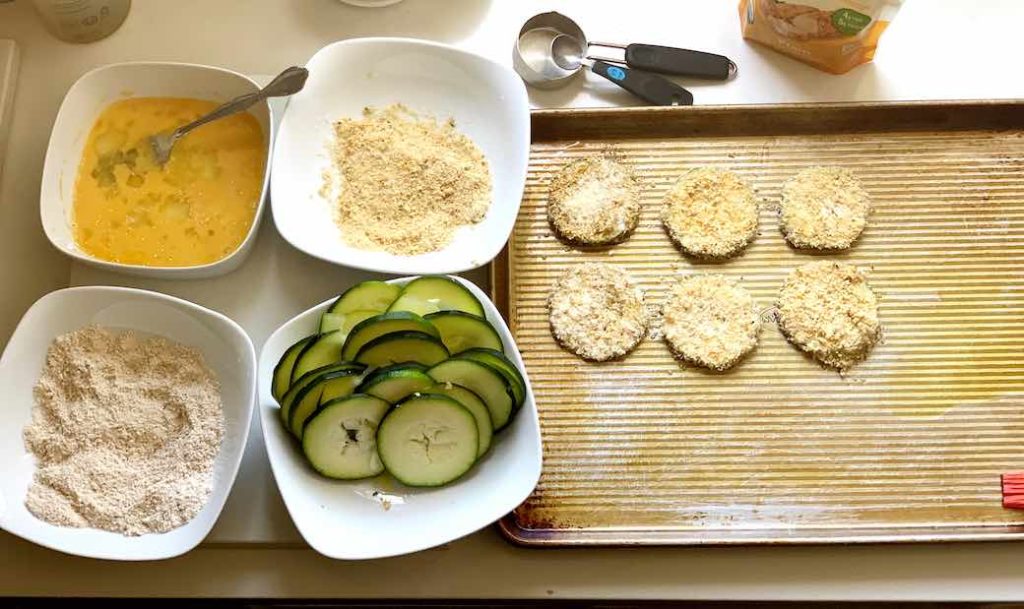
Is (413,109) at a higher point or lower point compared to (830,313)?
higher

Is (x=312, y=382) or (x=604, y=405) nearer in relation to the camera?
(x=312, y=382)

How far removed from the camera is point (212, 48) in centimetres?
145

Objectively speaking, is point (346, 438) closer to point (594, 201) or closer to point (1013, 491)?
point (594, 201)

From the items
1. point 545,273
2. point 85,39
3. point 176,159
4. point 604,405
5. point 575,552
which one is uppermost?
point 85,39

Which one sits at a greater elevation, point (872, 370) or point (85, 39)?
point (85, 39)

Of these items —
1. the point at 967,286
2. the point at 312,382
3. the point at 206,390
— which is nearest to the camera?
the point at 312,382

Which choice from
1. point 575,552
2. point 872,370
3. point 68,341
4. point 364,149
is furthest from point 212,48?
point 872,370

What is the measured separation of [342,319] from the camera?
1108mm

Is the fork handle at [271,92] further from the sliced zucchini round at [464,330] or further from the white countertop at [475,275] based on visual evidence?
the sliced zucchini round at [464,330]

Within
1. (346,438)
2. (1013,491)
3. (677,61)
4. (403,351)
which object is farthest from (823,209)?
(346,438)

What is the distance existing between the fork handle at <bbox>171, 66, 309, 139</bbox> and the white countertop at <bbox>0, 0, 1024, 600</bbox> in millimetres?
178

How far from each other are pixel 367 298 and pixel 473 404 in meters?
0.21

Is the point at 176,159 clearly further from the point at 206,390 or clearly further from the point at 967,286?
the point at 967,286

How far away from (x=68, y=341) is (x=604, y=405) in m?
0.78
